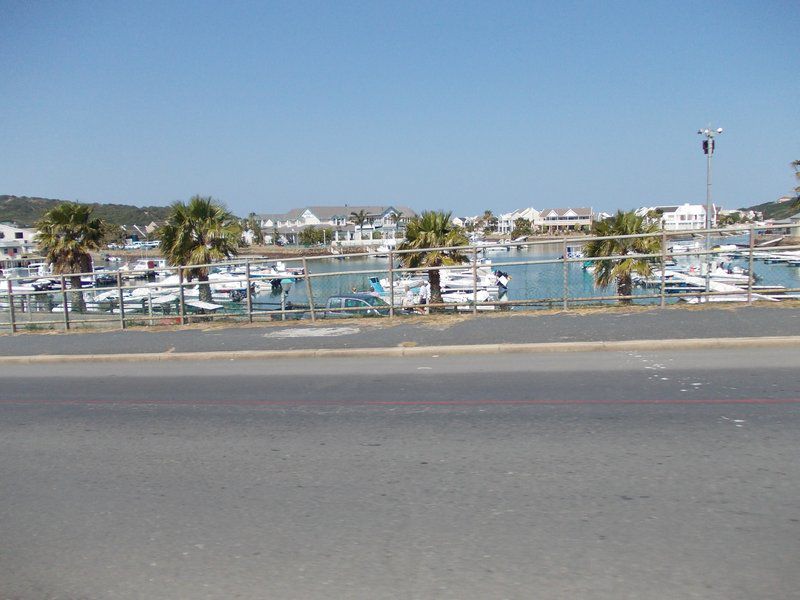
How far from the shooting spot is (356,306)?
1725cm

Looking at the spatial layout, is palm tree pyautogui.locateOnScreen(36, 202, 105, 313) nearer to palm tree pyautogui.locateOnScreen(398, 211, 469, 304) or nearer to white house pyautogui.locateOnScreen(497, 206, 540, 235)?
palm tree pyautogui.locateOnScreen(398, 211, 469, 304)

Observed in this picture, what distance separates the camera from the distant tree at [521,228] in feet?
420

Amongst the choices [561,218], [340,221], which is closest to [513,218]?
[561,218]

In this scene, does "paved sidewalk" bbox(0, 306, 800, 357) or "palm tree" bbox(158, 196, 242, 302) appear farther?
"palm tree" bbox(158, 196, 242, 302)

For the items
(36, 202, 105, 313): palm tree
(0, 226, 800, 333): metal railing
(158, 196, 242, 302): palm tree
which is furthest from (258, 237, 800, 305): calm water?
(36, 202, 105, 313): palm tree

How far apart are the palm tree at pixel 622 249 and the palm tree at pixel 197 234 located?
13.4 metres

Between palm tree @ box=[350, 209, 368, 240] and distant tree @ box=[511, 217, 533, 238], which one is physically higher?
palm tree @ box=[350, 209, 368, 240]

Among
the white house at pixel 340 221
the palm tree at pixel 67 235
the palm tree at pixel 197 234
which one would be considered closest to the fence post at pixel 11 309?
the palm tree at pixel 197 234

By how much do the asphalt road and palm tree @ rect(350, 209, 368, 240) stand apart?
11385cm

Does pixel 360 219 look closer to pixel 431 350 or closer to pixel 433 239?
pixel 433 239

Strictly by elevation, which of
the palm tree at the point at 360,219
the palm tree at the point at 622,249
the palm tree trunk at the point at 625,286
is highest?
the palm tree at the point at 360,219

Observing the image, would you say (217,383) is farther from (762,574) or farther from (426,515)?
(762,574)

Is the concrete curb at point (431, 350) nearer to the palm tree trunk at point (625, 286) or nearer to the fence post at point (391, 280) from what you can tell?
the fence post at point (391, 280)

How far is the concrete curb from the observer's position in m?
10.3
